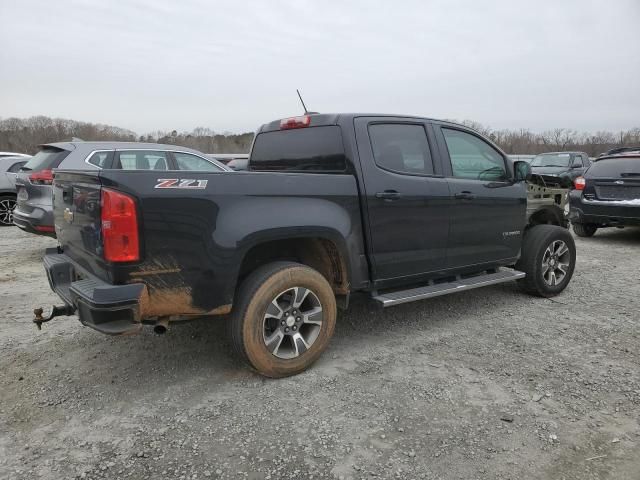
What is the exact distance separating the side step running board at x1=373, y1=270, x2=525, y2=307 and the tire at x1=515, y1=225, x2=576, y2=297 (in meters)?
0.28

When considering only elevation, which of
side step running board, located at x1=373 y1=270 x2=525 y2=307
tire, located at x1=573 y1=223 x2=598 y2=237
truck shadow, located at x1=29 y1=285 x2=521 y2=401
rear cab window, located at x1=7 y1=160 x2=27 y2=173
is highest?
rear cab window, located at x1=7 y1=160 x2=27 y2=173

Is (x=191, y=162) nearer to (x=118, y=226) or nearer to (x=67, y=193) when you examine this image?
(x=67, y=193)

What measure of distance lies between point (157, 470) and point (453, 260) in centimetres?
301

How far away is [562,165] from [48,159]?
15.7 metres

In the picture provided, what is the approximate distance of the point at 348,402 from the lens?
10.2 ft

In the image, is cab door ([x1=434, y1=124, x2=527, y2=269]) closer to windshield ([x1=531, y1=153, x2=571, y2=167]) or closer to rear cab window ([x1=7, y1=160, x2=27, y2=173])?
rear cab window ([x1=7, y1=160, x2=27, y2=173])

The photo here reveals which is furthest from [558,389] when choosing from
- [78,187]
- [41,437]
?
[78,187]

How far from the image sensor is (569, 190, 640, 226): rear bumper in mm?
8219

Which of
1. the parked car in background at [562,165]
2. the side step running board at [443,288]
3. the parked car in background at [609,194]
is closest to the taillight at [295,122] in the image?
the side step running board at [443,288]

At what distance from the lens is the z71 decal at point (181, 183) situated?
2861 mm

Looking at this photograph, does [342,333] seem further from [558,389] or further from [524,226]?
[524,226]

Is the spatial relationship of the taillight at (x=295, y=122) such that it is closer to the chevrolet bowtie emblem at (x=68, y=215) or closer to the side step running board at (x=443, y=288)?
the side step running board at (x=443, y=288)

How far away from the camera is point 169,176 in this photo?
289 centimetres

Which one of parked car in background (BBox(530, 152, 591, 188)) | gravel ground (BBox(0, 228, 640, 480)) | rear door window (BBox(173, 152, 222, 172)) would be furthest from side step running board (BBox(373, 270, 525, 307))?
parked car in background (BBox(530, 152, 591, 188))
